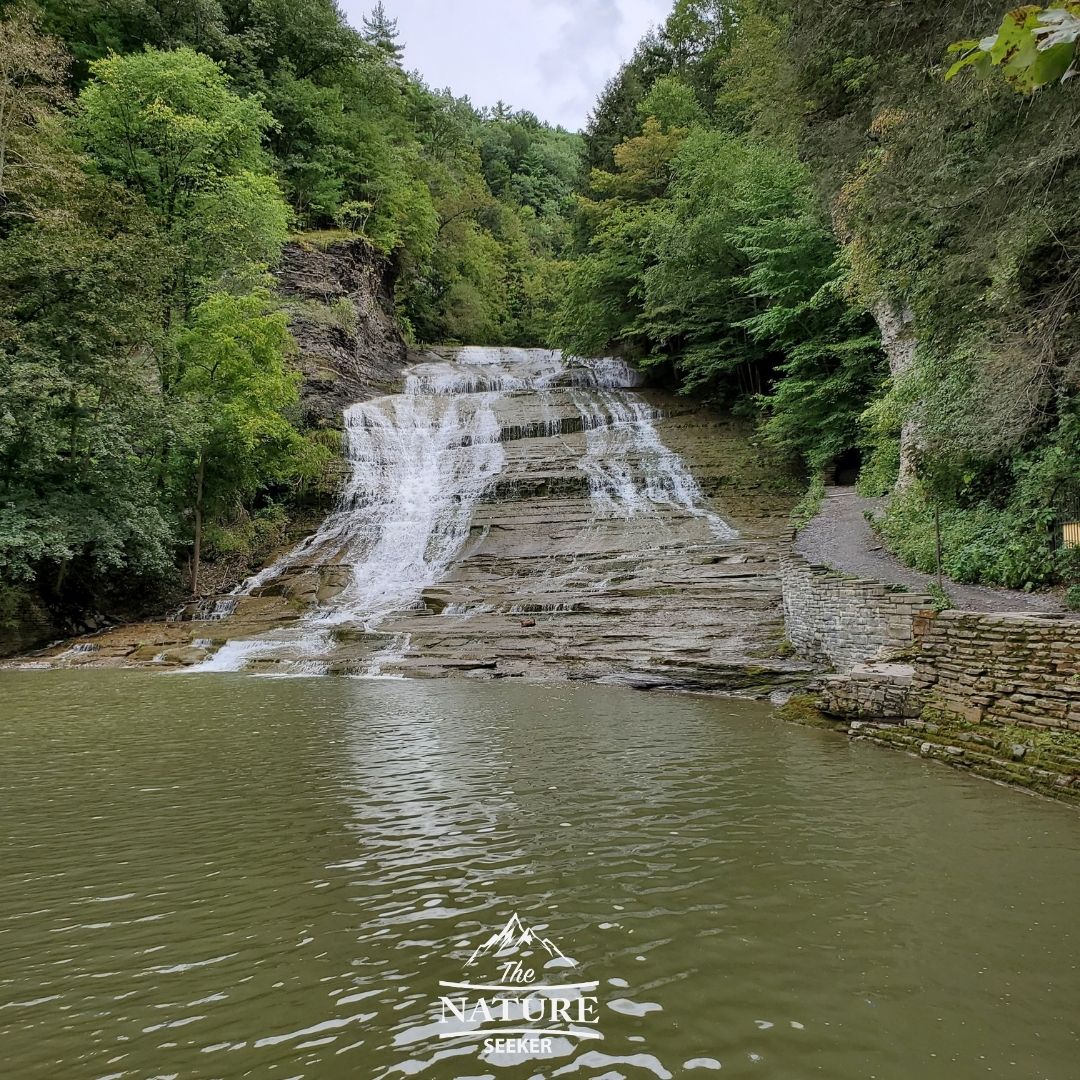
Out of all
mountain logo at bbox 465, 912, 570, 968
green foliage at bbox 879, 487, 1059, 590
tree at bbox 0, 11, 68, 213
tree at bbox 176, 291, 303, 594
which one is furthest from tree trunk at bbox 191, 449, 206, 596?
mountain logo at bbox 465, 912, 570, 968

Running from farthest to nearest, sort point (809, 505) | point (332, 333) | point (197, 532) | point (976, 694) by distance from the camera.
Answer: point (332, 333), point (197, 532), point (809, 505), point (976, 694)

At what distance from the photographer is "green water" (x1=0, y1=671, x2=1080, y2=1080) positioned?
227cm

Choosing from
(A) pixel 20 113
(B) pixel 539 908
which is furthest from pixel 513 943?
(A) pixel 20 113

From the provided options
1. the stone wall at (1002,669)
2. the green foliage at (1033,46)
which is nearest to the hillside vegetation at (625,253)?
the green foliage at (1033,46)

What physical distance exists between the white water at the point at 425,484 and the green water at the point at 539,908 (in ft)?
24.2

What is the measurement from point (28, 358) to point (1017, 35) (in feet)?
54.9

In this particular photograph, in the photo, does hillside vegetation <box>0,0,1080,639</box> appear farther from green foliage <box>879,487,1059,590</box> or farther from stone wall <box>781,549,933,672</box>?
stone wall <box>781,549,933,672</box>

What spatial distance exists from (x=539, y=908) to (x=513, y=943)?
0.36m

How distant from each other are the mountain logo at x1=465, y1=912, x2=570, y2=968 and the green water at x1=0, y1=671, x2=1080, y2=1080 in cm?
6

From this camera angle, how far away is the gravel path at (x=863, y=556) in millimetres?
8336

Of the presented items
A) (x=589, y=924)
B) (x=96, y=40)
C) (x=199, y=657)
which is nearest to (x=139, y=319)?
(x=199, y=657)

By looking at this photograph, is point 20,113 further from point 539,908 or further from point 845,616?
point 539,908

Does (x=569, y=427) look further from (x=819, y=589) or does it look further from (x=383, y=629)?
(x=819, y=589)

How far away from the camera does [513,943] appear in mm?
2947
